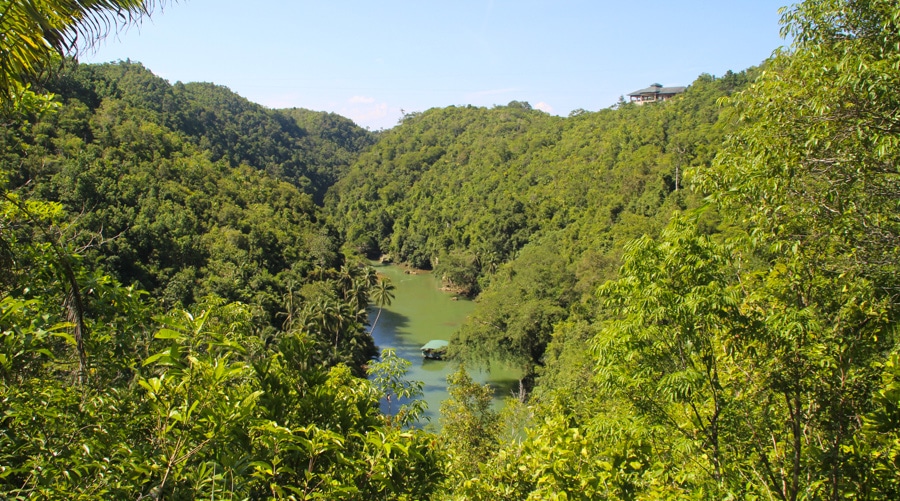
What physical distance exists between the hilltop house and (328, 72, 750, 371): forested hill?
7.52m

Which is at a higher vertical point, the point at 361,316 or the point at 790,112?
the point at 790,112

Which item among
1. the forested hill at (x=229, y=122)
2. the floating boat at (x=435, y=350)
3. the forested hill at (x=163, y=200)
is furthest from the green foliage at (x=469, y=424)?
the forested hill at (x=229, y=122)

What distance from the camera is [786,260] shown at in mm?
3213

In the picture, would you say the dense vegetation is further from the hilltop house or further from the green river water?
the hilltop house

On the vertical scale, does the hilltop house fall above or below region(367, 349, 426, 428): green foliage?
above

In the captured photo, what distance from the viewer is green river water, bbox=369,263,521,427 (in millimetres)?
22922

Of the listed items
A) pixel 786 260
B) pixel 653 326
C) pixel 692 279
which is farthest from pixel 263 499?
pixel 786 260

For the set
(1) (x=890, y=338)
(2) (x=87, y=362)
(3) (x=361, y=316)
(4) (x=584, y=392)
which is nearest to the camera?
(2) (x=87, y=362)

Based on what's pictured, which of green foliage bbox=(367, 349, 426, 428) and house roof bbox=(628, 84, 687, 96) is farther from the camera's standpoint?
house roof bbox=(628, 84, 687, 96)

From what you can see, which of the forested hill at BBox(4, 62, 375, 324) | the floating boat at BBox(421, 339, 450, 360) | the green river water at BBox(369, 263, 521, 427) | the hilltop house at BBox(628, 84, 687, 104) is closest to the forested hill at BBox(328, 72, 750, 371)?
the green river water at BBox(369, 263, 521, 427)

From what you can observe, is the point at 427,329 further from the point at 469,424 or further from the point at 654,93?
the point at 654,93

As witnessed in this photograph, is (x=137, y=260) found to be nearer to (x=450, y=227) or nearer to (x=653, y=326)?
(x=653, y=326)

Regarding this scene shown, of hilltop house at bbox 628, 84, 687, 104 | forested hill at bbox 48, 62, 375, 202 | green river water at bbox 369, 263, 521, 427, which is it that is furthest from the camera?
hilltop house at bbox 628, 84, 687, 104

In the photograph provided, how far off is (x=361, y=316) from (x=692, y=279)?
2550 centimetres
